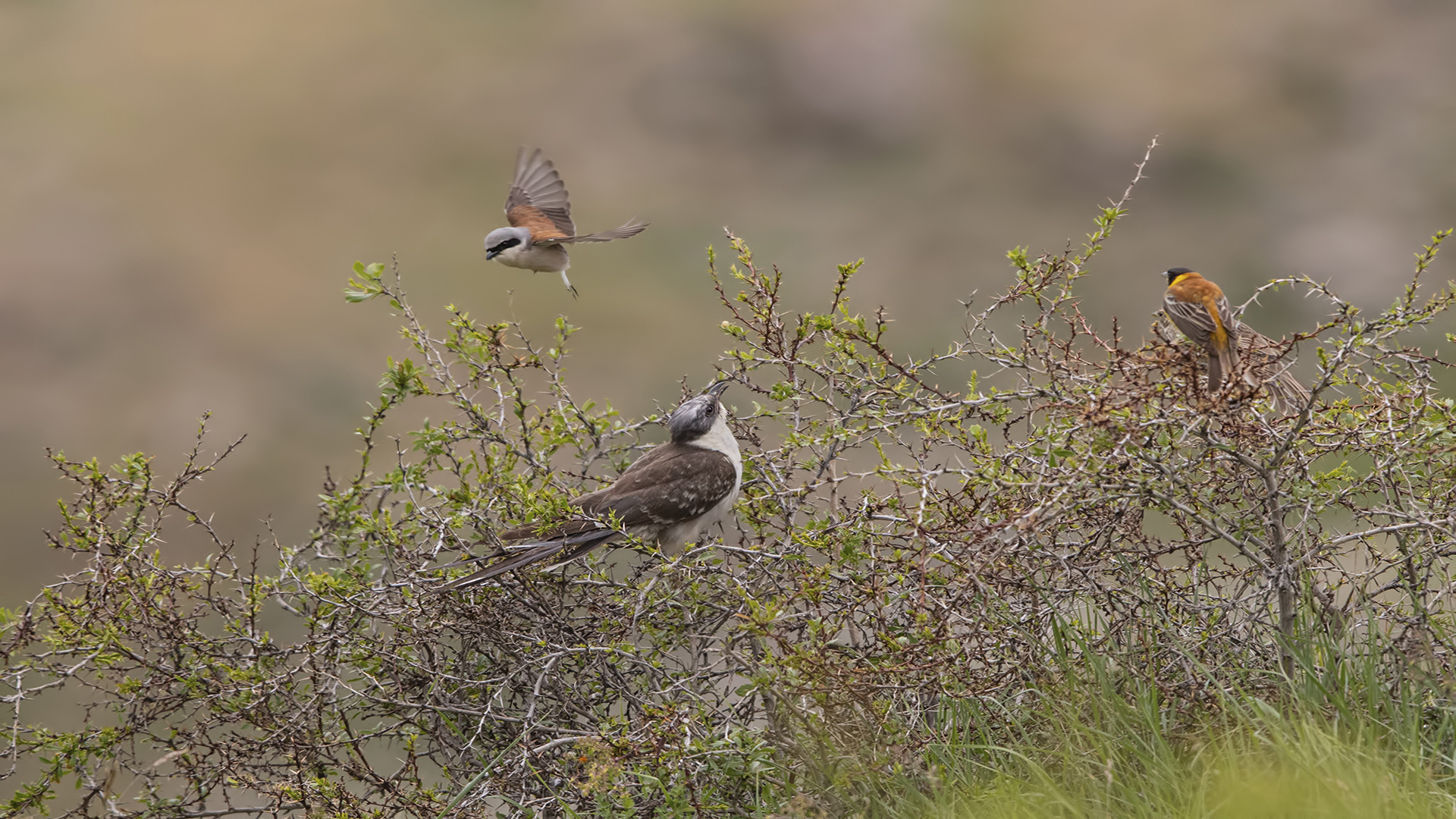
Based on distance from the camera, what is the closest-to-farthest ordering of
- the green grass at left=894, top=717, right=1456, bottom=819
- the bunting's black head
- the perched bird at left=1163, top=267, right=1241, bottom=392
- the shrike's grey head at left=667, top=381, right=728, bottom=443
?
1. the green grass at left=894, top=717, right=1456, bottom=819
2. the perched bird at left=1163, top=267, right=1241, bottom=392
3. the bunting's black head
4. the shrike's grey head at left=667, top=381, right=728, bottom=443

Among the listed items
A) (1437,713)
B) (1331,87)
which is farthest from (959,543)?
(1331,87)

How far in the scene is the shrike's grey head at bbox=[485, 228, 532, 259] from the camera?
6234 millimetres

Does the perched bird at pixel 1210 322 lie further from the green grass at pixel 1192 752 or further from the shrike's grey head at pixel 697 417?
the shrike's grey head at pixel 697 417

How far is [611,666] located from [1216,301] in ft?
8.38

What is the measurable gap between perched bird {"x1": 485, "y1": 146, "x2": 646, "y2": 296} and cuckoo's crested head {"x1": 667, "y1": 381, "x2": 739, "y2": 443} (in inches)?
39.1

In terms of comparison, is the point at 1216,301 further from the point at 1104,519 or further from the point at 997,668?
the point at 997,668

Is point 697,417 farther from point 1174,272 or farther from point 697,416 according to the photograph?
point 1174,272

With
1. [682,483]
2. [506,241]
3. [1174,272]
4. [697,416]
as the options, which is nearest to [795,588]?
[682,483]

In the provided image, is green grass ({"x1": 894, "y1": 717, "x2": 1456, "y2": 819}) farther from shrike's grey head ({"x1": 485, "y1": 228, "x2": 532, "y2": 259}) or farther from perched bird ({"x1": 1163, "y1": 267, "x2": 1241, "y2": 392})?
shrike's grey head ({"x1": 485, "y1": 228, "x2": 532, "y2": 259})

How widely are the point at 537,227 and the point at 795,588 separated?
334 cm

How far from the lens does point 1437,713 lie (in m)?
3.51

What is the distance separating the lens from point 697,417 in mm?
5250

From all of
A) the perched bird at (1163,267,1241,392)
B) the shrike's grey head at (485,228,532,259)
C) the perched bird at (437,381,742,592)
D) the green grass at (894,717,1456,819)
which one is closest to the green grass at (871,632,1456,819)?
the green grass at (894,717,1456,819)

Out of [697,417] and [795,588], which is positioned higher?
[697,417]
